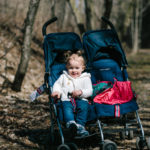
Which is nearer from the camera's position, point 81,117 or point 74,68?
point 81,117

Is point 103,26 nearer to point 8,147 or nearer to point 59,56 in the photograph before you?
point 59,56

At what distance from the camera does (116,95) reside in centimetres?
408

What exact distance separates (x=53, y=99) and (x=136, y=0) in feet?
71.6

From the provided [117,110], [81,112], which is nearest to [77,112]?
[81,112]

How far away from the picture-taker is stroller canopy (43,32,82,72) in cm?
454

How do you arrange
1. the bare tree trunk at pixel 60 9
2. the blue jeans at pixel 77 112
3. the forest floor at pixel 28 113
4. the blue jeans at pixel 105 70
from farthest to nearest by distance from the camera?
the bare tree trunk at pixel 60 9 → the blue jeans at pixel 105 70 → the forest floor at pixel 28 113 → the blue jeans at pixel 77 112

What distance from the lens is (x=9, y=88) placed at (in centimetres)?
735

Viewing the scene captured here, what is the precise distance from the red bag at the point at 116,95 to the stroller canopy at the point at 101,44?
2.03ft

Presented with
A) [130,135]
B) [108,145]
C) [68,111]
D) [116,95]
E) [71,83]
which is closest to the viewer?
[108,145]

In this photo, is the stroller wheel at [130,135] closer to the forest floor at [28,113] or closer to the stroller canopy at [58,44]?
the forest floor at [28,113]

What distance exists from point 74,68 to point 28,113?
6.80ft

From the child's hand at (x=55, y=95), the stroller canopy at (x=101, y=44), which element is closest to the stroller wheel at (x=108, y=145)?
the child's hand at (x=55, y=95)

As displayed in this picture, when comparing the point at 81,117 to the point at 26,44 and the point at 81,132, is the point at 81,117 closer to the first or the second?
the point at 81,132

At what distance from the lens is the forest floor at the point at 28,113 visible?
4309mm
